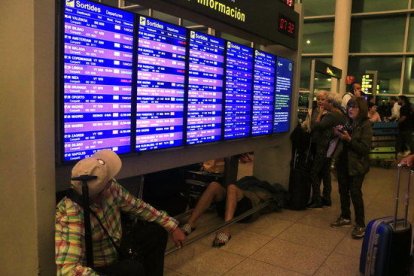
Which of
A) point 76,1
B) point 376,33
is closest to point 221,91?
point 76,1

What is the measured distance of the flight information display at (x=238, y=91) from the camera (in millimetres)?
3777

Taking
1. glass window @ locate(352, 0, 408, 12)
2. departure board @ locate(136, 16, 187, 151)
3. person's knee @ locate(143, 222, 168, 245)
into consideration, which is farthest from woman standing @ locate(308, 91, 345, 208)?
glass window @ locate(352, 0, 408, 12)

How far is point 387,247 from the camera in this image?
296 centimetres

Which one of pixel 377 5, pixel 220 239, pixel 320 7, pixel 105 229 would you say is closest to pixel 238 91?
pixel 220 239

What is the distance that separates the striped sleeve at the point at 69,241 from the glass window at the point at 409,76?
11.8 meters

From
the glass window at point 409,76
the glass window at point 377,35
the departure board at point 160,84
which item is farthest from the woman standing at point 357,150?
the glass window at point 377,35

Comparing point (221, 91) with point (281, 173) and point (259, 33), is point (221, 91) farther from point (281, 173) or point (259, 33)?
point (281, 173)

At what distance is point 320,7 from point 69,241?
42.4ft

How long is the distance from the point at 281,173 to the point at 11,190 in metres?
3.85

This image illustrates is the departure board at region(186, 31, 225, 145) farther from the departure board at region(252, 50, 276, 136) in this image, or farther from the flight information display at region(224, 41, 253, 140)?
the departure board at region(252, 50, 276, 136)

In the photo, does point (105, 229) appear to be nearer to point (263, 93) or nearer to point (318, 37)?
point (263, 93)

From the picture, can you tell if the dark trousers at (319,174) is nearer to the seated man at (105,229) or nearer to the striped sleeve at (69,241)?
the seated man at (105,229)

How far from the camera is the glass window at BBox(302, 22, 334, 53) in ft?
42.4

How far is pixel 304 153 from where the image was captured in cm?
523
